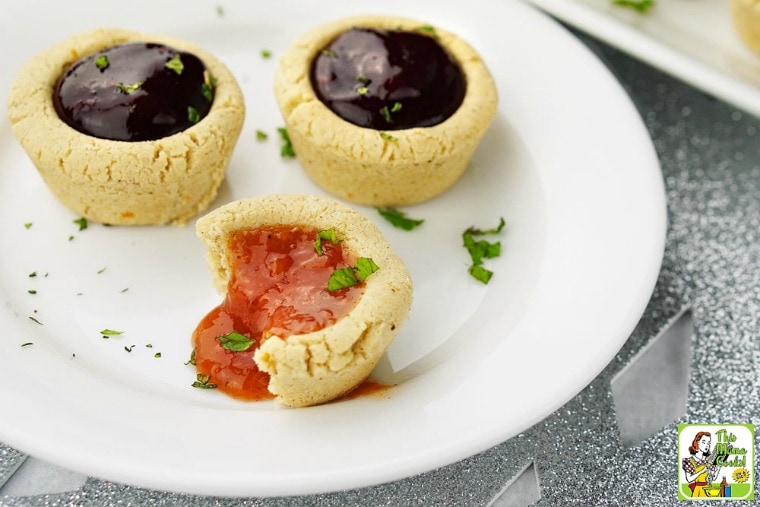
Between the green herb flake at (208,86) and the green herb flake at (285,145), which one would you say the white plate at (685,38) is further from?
the green herb flake at (208,86)

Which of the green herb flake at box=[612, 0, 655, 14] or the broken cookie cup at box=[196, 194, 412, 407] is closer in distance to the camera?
the broken cookie cup at box=[196, 194, 412, 407]

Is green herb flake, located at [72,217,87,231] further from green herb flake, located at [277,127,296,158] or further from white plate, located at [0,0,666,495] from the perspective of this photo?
green herb flake, located at [277,127,296,158]

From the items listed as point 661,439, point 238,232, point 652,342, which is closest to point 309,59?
point 238,232

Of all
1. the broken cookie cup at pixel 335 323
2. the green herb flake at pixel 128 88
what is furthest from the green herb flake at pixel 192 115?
the broken cookie cup at pixel 335 323

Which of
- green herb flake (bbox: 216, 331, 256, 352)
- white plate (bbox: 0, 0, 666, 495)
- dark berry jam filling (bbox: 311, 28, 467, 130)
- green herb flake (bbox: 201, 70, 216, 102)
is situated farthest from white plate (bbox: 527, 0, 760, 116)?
green herb flake (bbox: 216, 331, 256, 352)

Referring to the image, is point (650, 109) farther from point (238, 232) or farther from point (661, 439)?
point (238, 232)

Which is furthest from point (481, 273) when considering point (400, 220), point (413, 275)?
point (400, 220)
